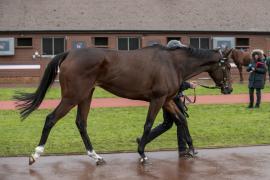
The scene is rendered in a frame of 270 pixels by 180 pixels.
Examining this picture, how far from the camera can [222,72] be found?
9383mm

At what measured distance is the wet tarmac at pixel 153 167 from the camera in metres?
7.73

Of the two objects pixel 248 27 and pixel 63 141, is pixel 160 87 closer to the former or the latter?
pixel 63 141

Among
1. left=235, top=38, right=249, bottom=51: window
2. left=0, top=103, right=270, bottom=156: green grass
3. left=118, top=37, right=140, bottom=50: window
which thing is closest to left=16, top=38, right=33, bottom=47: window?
left=118, top=37, right=140, bottom=50: window

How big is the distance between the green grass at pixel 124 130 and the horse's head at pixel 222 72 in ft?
4.69

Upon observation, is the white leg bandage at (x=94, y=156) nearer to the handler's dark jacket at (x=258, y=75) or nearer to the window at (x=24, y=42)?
the handler's dark jacket at (x=258, y=75)

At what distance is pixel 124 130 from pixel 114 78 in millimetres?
4034

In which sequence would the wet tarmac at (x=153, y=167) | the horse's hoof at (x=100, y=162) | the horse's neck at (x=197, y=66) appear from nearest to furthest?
the wet tarmac at (x=153, y=167), the horse's hoof at (x=100, y=162), the horse's neck at (x=197, y=66)

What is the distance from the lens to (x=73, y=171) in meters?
8.04

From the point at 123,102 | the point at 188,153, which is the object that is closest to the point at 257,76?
the point at 123,102

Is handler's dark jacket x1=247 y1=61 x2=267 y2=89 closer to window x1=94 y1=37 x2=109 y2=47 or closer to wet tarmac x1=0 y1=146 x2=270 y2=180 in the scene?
wet tarmac x1=0 y1=146 x2=270 y2=180

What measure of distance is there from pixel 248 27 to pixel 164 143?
1140 inches

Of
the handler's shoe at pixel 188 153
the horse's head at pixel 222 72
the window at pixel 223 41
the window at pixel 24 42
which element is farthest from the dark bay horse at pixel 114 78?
the window at pixel 223 41

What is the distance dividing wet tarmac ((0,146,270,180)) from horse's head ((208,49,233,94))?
3.97 ft

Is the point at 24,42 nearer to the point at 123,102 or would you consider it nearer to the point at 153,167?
the point at 123,102
